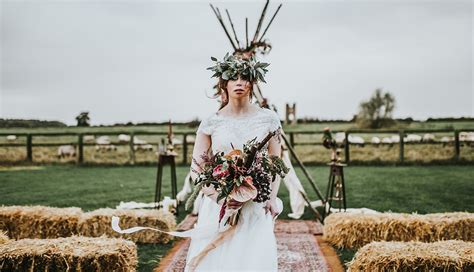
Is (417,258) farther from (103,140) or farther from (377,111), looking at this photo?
(103,140)

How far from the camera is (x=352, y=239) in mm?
5910

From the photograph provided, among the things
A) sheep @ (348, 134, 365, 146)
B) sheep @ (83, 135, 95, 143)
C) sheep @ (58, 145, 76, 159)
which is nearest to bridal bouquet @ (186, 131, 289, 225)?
sheep @ (348, 134, 365, 146)

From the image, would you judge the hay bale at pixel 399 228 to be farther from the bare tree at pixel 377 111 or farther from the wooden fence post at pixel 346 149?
the bare tree at pixel 377 111

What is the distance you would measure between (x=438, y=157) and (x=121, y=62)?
883 centimetres

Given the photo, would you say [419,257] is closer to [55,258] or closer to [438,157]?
[55,258]

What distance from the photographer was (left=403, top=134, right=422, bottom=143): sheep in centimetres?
1605

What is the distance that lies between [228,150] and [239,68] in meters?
0.57

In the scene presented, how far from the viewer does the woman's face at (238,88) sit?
3.45m

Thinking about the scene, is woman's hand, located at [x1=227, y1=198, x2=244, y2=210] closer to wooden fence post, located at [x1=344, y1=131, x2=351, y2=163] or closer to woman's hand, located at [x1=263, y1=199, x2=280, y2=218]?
woman's hand, located at [x1=263, y1=199, x2=280, y2=218]

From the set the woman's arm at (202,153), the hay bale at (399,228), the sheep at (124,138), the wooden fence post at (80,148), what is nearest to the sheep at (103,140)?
the sheep at (124,138)

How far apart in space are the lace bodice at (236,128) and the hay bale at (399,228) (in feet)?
9.26

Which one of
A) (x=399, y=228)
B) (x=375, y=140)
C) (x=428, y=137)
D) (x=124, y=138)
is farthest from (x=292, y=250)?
(x=124, y=138)

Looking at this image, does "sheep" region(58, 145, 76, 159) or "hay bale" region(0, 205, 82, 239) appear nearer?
"hay bale" region(0, 205, 82, 239)

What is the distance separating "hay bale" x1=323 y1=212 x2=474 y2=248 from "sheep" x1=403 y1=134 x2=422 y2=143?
34.8 ft
